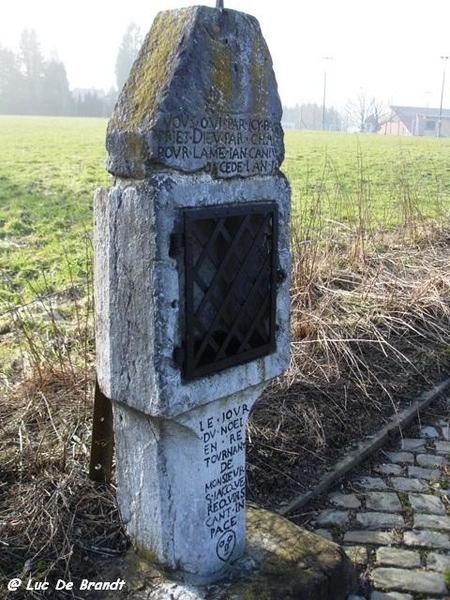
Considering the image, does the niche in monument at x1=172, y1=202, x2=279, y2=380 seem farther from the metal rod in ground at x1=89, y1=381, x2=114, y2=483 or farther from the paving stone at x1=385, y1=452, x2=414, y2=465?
the paving stone at x1=385, y1=452, x2=414, y2=465

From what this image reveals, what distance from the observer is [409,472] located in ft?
14.0

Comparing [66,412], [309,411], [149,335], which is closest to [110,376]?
[149,335]

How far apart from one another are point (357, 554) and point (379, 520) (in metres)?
0.35

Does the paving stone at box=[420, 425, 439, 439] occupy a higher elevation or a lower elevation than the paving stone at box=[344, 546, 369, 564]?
higher

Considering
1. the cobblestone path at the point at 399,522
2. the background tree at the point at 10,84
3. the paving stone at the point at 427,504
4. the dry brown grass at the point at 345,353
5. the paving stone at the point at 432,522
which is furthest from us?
the background tree at the point at 10,84

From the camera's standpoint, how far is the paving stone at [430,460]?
172 inches

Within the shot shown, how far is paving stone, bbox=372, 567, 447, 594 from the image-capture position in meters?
3.21

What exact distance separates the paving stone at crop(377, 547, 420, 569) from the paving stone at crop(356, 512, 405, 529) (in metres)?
0.21

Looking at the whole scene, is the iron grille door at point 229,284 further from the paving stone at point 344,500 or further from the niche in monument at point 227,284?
the paving stone at point 344,500

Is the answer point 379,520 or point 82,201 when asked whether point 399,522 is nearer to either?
point 379,520

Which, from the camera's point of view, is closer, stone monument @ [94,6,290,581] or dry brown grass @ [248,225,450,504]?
stone monument @ [94,6,290,581]

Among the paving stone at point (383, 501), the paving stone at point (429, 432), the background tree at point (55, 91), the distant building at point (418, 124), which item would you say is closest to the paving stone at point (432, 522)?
the paving stone at point (383, 501)

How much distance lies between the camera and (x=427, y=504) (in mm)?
3938

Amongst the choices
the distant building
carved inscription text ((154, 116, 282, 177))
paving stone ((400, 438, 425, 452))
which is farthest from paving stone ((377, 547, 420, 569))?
the distant building
